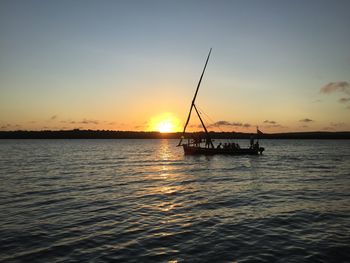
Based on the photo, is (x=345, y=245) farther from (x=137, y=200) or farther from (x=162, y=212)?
(x=137, y=200)

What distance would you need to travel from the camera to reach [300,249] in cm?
1255

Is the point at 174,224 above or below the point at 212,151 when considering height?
below

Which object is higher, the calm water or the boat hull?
the boat hull

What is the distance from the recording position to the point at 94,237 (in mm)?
14008

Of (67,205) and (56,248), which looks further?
(67,205)

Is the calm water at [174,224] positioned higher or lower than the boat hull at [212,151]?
lower

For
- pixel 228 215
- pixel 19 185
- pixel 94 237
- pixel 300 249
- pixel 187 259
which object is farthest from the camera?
pixel 19 185

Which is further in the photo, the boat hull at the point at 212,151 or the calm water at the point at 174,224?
the boat hull at the point at 212,151

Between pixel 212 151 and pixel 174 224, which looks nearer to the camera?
pixel 174 224

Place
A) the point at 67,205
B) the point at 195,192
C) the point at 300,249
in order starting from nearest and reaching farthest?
the point at 300,249
the point at 67,205
the point at 195,192

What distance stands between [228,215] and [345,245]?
667cm

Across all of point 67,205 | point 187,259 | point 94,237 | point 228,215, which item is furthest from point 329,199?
point 67,205

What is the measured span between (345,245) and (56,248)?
1250cm

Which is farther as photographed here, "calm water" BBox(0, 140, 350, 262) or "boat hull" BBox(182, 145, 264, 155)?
"boat hull" BBox(182, 145, 264, 155)
